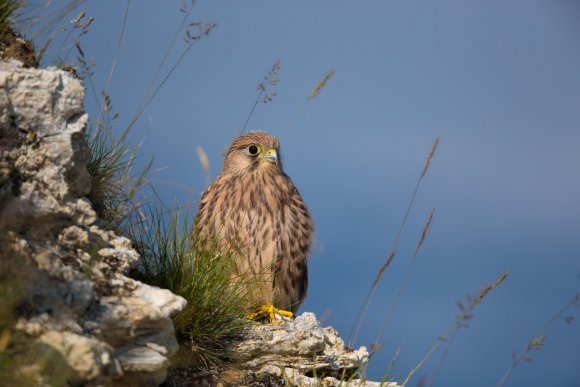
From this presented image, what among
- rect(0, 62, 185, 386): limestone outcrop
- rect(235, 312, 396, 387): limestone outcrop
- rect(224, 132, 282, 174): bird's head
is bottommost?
rect(235, 312, 396, 387): limestone outcrop

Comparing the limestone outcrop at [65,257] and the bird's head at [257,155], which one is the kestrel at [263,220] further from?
the limestone outcrop at [65,257]

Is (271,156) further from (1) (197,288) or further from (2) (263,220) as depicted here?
(1) (197,288)

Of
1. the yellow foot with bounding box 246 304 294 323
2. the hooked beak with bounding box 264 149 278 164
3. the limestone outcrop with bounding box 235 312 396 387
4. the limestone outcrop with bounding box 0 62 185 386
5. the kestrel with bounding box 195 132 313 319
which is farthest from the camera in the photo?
the hooked beak with bounding box 264 149 278 164

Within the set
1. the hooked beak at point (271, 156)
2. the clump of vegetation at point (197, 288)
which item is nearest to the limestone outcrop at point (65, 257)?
the clump of vegetation at point (197, 288)

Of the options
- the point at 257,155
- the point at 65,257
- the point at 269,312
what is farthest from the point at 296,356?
the point at 257,155

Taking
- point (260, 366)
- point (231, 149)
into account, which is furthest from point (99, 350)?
point (231, 149)

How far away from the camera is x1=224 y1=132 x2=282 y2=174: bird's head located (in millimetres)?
5008

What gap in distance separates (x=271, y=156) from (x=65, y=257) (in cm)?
228

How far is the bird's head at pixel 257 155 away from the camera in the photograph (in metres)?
5.01

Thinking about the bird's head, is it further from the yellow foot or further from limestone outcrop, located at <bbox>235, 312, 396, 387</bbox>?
limestone outcrop, located at <bbox>235, 312, 396, 387</bbox>

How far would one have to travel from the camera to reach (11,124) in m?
2.95

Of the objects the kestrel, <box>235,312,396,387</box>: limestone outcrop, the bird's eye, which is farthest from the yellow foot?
the bird's eye

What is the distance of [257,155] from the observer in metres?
5.05

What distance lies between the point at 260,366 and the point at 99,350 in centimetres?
136
